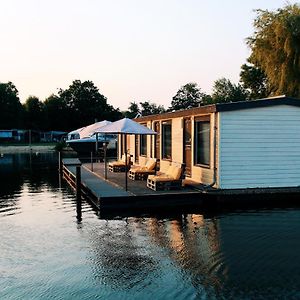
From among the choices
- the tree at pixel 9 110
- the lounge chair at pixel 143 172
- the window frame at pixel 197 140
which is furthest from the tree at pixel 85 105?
the window frame at pixel 197 140

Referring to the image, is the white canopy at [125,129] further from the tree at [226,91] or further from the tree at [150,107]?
the tree at [150,107]

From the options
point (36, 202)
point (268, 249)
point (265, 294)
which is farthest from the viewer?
point (36, 202)

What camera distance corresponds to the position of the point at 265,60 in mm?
31406

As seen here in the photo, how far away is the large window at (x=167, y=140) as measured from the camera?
810 inches

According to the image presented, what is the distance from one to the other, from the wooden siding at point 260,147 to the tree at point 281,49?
15335 mm

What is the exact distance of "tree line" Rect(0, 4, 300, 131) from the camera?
30.6m

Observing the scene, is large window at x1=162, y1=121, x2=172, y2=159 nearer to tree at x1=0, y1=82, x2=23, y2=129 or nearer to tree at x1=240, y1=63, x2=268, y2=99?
tree at x1=240, y1=63, x2=268, y2=99

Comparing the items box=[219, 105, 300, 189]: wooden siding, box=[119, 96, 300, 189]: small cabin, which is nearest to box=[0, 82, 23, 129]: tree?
box=[119, 96, 300, 189]: small cabin

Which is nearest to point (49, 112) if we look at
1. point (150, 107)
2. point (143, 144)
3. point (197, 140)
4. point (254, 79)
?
point (150, 107)

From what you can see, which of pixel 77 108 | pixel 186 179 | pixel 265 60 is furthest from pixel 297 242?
pixel 77 108

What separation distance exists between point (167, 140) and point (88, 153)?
28212mm

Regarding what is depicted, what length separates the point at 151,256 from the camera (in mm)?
9703

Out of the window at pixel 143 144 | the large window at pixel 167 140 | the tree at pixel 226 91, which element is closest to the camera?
the large window at pixel 167 140

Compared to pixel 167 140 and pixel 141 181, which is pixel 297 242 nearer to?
pixel 141 181
